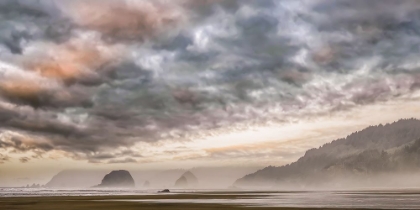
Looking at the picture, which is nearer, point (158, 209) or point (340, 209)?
point (340, 209)

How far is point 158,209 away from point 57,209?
51.6 feet

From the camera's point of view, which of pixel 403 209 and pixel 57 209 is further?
pixel 57 209

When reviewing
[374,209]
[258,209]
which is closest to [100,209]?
[258,209]

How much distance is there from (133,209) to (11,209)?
19.0 metres

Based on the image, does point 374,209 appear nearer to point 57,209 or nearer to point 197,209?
point 197,209

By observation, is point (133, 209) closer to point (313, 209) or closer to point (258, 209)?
point (258, 209)

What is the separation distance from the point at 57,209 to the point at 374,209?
47184 mm

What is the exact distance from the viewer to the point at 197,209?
5919 centimetres

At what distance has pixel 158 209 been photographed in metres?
60.8

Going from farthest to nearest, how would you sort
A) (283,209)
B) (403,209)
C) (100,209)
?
1. (100,209)
2. (283,209)
3. (403,209)

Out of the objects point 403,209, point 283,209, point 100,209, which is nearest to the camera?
point 403,209

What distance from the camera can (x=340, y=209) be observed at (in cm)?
5297

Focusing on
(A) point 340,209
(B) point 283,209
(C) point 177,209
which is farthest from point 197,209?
(A) point 340,209

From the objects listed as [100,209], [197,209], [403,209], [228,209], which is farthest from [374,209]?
[100,209]
